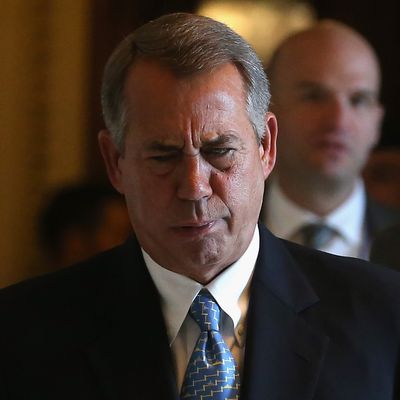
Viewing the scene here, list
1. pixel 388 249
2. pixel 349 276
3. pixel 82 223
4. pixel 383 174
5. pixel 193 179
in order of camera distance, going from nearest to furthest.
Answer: pixel 193 179
pixel 349 276
pixel 388 249
pixel 383 174
pixel 82 223

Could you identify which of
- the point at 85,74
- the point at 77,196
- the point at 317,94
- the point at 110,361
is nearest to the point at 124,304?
the point at 110,361

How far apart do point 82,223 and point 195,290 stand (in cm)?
195

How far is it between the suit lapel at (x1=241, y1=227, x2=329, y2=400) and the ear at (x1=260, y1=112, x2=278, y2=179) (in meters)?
0.12

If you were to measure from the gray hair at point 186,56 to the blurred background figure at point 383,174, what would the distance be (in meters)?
1.28

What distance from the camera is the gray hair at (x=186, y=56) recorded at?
1822 mm

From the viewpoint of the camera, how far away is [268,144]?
195 cm

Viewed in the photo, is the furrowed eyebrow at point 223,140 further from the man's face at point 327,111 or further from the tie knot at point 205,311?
the man's face at point 327,111

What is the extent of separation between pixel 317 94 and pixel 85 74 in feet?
6.66

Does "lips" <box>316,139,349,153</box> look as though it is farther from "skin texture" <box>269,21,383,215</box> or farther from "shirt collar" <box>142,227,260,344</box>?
"shirt collar" <box>142,227,260,344</box>

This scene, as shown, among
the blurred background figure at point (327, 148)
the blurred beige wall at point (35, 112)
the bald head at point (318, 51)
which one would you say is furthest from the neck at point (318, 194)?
the blurred beige wall at point (35, 112)

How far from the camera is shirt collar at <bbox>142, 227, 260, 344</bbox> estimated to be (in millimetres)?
1879

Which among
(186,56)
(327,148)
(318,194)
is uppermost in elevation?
(186,56)

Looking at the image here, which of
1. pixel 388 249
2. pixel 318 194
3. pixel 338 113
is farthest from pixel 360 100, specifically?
pixel 388 249

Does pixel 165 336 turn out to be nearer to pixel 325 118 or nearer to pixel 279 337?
pixel 279 337
